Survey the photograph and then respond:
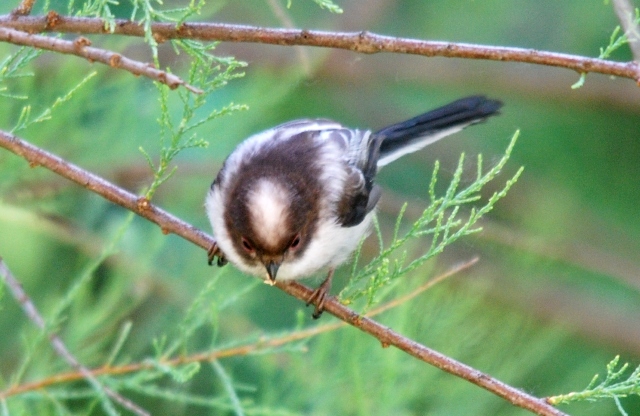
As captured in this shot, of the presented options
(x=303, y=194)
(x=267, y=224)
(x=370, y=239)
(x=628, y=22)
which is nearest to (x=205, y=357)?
(x=267, y=224)

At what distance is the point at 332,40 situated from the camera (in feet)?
7.03

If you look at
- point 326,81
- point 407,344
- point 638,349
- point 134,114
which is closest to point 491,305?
point 638,349

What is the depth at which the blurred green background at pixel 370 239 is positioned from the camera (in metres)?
3.35

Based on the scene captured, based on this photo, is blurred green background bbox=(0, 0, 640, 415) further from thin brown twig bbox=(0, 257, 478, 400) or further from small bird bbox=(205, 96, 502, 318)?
small bird bbox=(205, 96, 502, 318)

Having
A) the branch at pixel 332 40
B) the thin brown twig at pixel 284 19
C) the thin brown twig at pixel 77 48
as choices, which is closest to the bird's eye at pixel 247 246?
the thin brown twig at pixel 284 19

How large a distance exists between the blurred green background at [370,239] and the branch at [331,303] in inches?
13.2

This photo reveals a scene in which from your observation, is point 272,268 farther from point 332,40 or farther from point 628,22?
point 628,22

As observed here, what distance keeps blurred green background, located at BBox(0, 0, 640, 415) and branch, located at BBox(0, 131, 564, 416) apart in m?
0.33

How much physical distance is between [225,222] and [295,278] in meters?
0.28

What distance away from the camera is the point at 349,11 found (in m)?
5.00

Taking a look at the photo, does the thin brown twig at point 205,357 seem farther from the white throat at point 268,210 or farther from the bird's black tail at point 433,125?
the bird's black tail at point 433,125

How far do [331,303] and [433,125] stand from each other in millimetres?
1105

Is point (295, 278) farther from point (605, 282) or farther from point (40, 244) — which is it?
point (605, 282)

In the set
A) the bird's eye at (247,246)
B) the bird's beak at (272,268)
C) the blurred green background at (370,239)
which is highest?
the bird's eye at (247,246)
